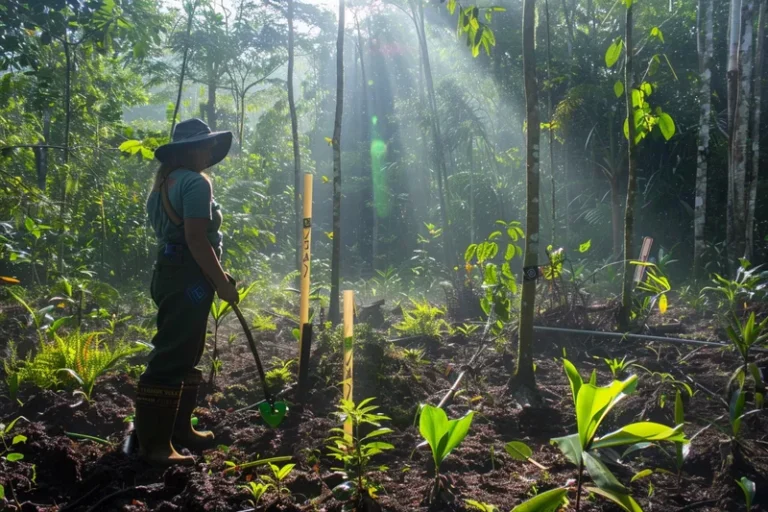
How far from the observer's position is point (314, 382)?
4262 millimetres

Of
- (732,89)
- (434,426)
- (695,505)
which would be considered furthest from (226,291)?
(732,89)

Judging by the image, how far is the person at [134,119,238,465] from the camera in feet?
10.0

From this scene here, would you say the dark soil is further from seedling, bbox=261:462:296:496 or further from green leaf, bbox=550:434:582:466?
green leaf, bbox=550:434:582:466

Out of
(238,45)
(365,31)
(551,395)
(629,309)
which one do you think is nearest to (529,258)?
(551,395)

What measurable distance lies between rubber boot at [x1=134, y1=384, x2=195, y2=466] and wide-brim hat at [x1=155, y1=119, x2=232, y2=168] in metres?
1.24

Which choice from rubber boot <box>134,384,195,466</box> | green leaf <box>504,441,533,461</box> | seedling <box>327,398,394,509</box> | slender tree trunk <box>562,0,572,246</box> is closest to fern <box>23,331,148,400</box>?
rubber boot <box>134,384,195,466</box>

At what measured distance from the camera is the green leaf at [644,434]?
1922mm

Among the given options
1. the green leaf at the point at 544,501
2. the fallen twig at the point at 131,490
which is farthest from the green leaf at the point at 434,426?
the fallen twig at the point at 131,490

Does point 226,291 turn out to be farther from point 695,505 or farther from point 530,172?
point 695,505

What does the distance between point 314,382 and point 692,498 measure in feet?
8.15

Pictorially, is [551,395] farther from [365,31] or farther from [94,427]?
[365,31]

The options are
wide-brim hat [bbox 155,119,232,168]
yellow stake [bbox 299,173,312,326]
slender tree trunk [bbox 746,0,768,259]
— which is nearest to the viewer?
wide-brim hat [bbox 155,119,232,168]

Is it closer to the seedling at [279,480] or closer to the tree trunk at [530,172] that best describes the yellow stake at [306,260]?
the seedling at [279,480]

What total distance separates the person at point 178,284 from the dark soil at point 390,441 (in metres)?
0.21
